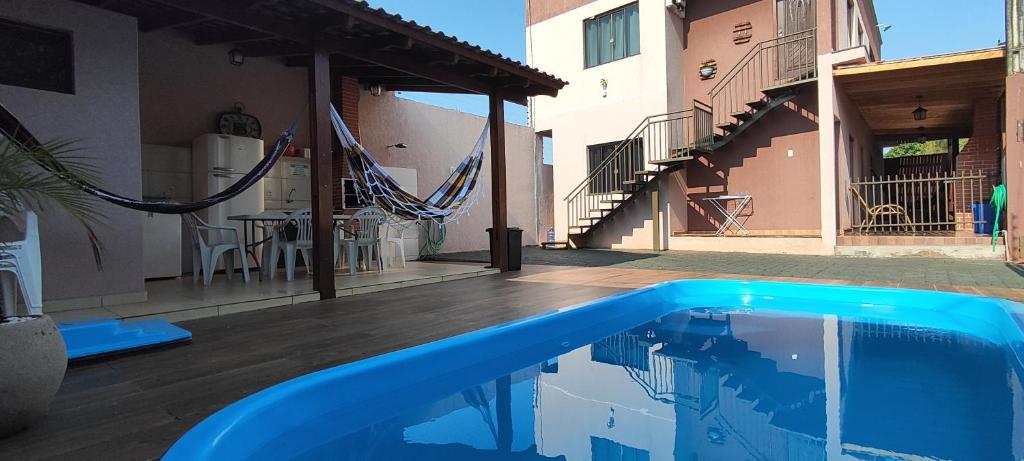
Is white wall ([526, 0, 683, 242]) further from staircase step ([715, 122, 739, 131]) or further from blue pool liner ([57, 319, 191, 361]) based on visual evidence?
blue pool liner ([57, 319, 191, 361])

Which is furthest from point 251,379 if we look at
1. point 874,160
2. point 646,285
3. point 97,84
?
point 874,160

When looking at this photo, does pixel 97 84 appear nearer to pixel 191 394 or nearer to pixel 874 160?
pixel 191 394

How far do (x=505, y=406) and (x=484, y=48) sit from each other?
439 centimetres

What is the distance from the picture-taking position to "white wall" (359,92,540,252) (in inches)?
371

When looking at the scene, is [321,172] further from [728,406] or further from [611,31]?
[611,31]

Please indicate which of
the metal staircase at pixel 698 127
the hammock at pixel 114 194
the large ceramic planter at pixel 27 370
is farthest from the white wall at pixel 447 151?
the large ceramic planter at pixel 27 370

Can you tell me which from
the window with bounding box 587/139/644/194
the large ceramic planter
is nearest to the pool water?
the large ceramic planter

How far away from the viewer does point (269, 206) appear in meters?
7.39

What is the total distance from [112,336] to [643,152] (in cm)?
957

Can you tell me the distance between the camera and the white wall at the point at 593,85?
10797 mm

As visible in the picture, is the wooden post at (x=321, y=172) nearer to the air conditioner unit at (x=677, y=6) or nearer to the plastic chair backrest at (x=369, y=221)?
the plastic chair backrest at (x=369, y=221)

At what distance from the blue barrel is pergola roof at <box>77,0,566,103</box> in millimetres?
7121

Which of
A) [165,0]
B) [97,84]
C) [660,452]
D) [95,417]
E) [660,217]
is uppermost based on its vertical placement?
[165,0]

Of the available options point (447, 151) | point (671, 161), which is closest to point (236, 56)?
point (447, 151)
